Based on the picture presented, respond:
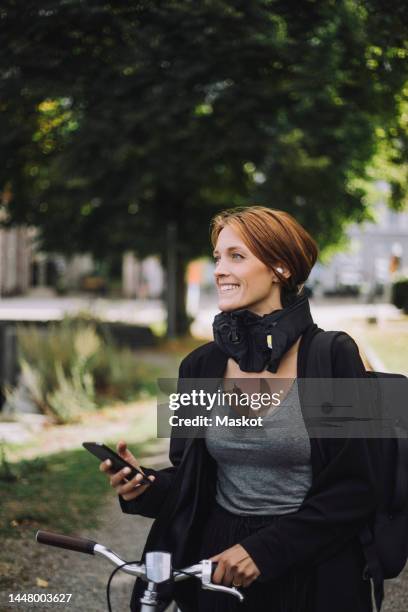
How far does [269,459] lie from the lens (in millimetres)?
2029

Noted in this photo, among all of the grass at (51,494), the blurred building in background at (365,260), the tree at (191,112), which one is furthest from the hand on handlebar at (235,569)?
the blurred building in background at (365,260)

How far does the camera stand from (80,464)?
7.19 m

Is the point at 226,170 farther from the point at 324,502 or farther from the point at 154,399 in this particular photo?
the point at 324,502

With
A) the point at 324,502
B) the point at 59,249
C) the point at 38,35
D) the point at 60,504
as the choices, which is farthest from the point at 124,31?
the point at 59,249

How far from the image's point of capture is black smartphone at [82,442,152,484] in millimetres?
1887

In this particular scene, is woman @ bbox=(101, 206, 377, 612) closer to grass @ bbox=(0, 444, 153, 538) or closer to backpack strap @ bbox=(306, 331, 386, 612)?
backpack strap @ bbox=(306, 331, 386, 612)

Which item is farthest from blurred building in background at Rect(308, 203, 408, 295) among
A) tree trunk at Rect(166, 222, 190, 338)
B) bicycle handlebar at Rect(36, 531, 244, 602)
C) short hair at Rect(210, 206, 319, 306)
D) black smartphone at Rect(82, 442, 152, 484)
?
bicycle handlebar at Rect(36, 531, 244, 602)

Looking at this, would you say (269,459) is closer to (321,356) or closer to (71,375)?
(321,356)

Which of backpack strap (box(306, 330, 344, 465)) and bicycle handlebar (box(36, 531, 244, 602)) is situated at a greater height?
backpack strap (box(306, 330, 344, 465))

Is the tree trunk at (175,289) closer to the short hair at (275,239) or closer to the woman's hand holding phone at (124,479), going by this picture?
the short hair at (275,239)

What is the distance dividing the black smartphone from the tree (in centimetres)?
326

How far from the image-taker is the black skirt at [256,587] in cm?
202

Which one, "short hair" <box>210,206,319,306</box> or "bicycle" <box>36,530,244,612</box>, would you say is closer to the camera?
"bicycle" <box>36,530,244,612</box>

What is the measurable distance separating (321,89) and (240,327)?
6.34 m
